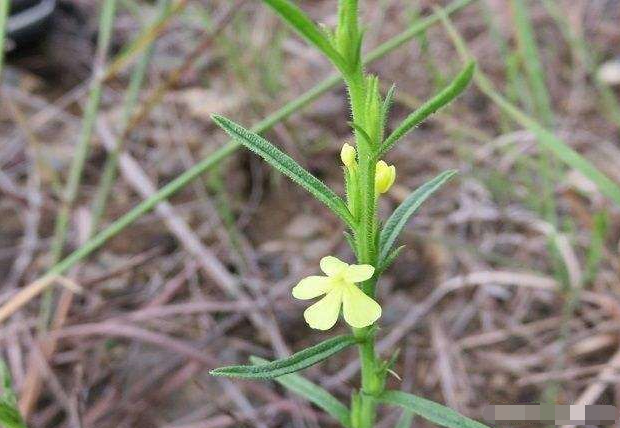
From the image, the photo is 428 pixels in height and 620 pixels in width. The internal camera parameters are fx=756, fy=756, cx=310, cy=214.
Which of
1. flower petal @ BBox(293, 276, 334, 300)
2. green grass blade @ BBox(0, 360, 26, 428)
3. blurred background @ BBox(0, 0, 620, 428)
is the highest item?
blurred background @ BBox(0, 0, 620, 428)

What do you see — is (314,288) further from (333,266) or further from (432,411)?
(432,411)

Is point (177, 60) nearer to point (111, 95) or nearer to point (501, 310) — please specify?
point (111, 95)

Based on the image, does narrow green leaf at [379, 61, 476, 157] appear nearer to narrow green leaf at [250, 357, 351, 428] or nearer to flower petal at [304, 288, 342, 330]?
flower petal at [304, 288, 342, 330]

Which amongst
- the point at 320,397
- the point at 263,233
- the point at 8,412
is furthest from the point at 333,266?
the point at 263,233

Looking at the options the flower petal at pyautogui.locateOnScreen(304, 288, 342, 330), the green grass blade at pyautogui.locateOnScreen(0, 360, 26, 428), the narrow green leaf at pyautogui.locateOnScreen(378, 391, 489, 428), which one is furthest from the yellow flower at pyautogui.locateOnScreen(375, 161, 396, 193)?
the green grass blade at pyautogui.locateOnScreen(0, 360, 26, 428)

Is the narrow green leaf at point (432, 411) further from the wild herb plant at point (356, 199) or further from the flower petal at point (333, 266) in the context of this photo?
the flower petal at point (333, 266)

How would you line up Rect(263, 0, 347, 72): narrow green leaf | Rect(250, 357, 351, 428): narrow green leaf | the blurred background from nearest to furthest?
Rect(263, 0, 347, 72): narrow green leaf → Rect(250, 357, 351, 428): narrow green leaf → the blurred background
